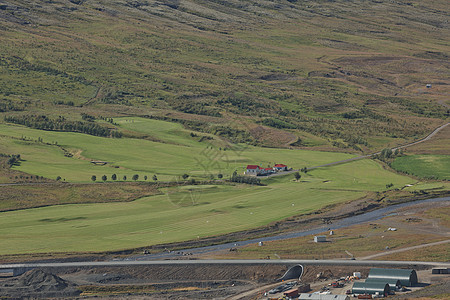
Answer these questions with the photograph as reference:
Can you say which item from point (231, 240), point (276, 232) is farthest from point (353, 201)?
point (231, 240)

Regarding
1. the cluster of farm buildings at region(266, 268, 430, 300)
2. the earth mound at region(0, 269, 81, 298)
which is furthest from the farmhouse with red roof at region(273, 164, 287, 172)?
the earth mound at region(0, 269, 81, 298)

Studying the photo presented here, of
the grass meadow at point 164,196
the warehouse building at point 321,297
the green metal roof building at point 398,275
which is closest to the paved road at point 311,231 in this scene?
the grass meadow at point 164,196

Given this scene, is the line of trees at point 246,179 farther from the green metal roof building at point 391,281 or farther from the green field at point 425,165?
the green metal roof building at point 391,281

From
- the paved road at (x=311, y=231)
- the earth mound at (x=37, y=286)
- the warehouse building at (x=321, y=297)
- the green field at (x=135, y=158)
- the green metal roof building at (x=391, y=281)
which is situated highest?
the green metal roof building at (x=391, y=281)

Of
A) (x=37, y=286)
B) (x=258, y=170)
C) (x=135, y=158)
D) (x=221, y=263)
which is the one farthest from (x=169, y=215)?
(x=135, y=158)

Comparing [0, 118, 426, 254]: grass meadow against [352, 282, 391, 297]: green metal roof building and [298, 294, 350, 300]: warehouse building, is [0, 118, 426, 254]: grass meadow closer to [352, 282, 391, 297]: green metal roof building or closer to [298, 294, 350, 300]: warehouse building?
[298, 294, 350, 300]: warehouse building

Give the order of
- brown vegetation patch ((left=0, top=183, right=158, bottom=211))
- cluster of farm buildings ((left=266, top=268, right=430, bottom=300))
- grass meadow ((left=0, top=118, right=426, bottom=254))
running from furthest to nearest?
brown vegetation patch ((left=0, top=183, right=158, bottom=211)), grass meadow ((left=0, top=118, right=426, bottom=254)), cluster of farm buildings ((left=266, top=268, right=430, bottom=300))

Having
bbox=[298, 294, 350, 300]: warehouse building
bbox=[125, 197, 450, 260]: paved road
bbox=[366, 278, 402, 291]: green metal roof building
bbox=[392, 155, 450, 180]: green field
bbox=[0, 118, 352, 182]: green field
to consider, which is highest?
bbox=[366, 278, 402, 291]: green metal roof building
